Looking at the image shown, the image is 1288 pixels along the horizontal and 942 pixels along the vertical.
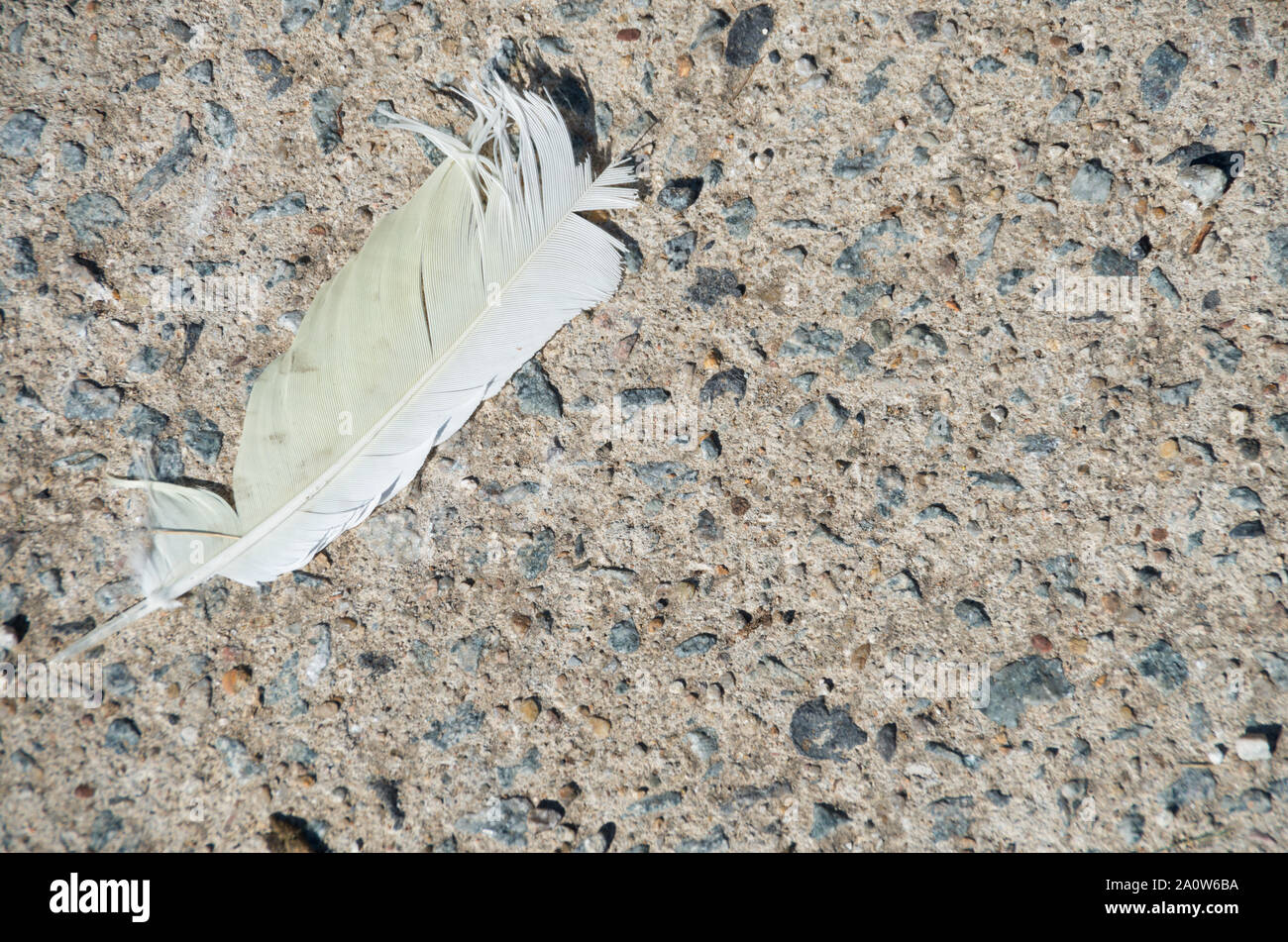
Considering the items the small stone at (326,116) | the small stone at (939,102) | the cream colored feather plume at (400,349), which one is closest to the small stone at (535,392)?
the cream colored feather plume at (400,349)

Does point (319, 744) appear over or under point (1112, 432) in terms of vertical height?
under

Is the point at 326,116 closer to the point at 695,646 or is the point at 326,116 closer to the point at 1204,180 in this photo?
the point at 695,646

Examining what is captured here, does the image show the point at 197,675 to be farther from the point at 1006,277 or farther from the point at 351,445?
the point at 1006,277

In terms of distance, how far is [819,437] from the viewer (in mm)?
2123

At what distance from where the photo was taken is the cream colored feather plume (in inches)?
79.6

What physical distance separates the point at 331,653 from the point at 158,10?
1.95 metres

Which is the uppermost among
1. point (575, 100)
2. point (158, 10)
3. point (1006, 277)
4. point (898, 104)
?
point (158, 10)

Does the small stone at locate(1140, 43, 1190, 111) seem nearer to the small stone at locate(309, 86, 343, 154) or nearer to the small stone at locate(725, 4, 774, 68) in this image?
the small stone at locate(725, 4, 774, 68)

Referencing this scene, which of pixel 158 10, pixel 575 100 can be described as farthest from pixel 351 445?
pixel 158 10

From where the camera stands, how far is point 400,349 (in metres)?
2.02

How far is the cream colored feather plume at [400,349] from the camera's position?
2.02m

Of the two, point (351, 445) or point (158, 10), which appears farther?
point (158, 10)

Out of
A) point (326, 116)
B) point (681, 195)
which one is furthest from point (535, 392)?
point (326, 116)

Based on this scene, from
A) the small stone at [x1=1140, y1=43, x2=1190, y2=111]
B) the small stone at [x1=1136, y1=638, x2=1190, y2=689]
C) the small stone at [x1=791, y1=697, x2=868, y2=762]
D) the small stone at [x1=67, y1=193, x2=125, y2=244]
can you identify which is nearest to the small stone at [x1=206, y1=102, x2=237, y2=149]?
the small stone at [x1=67, y1=193, x2=125, y2=244]
